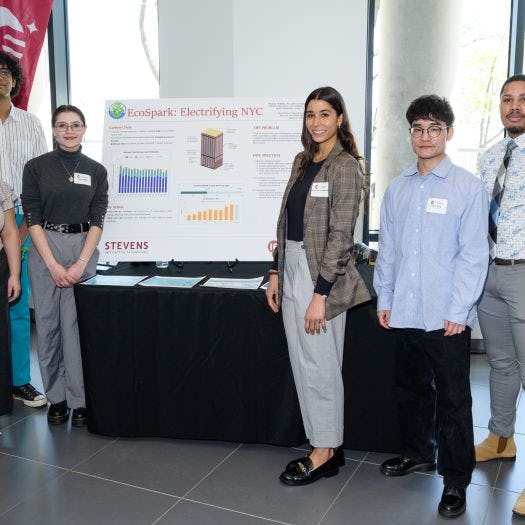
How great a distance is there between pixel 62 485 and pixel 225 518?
693 millimetres

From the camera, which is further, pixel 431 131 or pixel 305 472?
pixel 305 472

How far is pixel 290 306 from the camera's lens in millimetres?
2211

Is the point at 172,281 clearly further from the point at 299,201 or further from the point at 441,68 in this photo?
the point at 441,68

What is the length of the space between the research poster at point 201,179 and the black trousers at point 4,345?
45cm

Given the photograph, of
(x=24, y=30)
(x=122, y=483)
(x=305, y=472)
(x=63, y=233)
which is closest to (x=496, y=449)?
(x=305, y=472)

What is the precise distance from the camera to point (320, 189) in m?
2.08

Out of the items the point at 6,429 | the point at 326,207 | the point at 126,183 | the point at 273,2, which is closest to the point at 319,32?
the point at 273,2

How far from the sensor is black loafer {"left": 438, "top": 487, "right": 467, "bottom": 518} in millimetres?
2062

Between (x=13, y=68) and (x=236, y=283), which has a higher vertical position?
(x=13, y=68)

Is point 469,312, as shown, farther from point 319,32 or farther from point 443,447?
point 319,32

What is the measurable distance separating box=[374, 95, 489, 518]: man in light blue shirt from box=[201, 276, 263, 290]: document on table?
600 mm

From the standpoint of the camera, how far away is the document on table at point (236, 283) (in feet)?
8.28

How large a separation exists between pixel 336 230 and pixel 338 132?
1.25 feet

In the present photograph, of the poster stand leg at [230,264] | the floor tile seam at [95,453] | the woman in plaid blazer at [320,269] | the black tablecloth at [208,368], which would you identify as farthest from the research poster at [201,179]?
the floor tile seam at [95,453]
